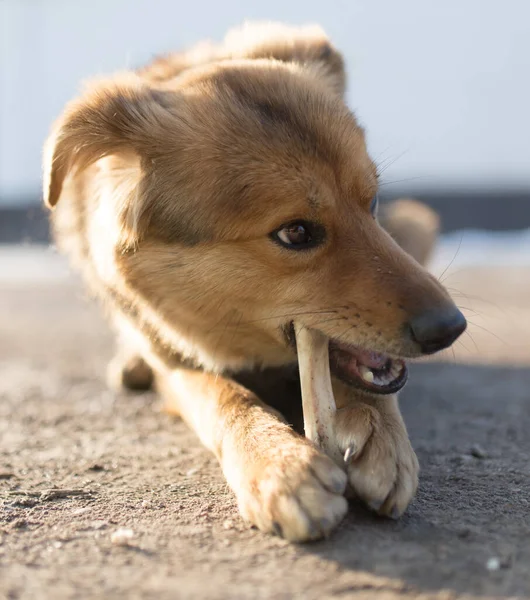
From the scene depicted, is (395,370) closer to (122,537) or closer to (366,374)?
(366,374)

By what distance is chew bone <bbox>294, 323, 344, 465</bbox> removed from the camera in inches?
93.8

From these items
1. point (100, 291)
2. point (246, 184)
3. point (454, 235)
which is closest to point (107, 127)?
point (246, 184)

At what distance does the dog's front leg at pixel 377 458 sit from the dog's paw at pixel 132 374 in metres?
2.26

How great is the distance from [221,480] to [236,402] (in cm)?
27

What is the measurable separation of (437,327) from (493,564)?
0.78m

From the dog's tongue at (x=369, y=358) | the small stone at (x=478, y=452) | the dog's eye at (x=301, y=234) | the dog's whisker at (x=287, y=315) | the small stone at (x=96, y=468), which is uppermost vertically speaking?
the dog's eye at (x=301, y=234)

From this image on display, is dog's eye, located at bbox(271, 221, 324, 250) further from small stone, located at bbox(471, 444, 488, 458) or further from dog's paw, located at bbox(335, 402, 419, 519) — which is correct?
small stone, located at bbox(471, 444, 488, 458)

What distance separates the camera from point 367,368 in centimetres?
273

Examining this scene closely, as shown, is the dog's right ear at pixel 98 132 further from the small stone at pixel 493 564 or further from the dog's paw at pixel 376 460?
the small stone at pixel 493 564

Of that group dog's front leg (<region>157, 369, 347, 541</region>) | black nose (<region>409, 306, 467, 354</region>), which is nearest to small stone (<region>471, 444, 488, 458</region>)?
black nose (<region>409, 306, 467, 354</region>)

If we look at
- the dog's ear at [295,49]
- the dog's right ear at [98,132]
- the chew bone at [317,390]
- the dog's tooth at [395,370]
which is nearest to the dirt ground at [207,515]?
the chew bone at [317,390]

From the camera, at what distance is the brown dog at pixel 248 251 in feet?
8.16

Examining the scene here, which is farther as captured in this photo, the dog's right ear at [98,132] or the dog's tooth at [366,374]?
the dog's right ear at [98,132]

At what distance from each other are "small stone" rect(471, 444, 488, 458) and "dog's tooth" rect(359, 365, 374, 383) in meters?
0.62
